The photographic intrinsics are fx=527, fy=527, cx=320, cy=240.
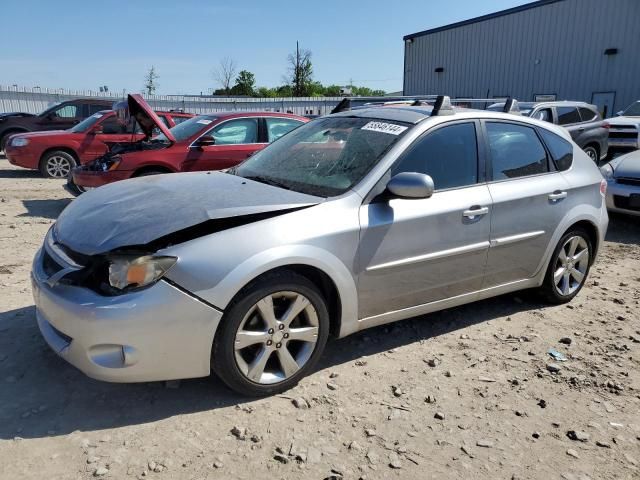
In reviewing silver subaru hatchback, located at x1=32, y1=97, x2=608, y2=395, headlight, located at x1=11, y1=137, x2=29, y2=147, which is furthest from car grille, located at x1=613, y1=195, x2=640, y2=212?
headlight, located at x1=11, y1=137, x2=29, y2=147

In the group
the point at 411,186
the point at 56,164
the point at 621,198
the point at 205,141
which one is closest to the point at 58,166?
the point at 56,164

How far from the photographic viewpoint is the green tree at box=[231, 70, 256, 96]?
2196 inches

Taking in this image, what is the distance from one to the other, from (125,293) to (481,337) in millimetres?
2602

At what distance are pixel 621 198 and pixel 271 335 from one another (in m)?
6.12

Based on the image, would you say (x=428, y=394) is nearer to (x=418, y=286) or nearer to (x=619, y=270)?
(x=418, y=286)

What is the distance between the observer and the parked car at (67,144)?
10758mm

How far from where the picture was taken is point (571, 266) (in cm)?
457

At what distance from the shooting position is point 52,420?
2.75 metres

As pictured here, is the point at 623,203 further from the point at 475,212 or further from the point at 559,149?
the point at 475,212

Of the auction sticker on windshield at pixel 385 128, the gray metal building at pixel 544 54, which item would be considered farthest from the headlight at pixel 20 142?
the gray metal building at pixel 544 54

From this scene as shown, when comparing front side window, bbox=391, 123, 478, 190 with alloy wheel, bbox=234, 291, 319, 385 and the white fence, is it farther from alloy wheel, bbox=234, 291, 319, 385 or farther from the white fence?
the white fence

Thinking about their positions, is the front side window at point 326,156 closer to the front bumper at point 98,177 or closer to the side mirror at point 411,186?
the side mirror at point 411,186

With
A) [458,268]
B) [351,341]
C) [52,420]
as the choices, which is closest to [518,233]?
[458,268]

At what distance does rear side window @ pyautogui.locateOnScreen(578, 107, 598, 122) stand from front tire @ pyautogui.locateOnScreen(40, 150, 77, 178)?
11.3 metres
